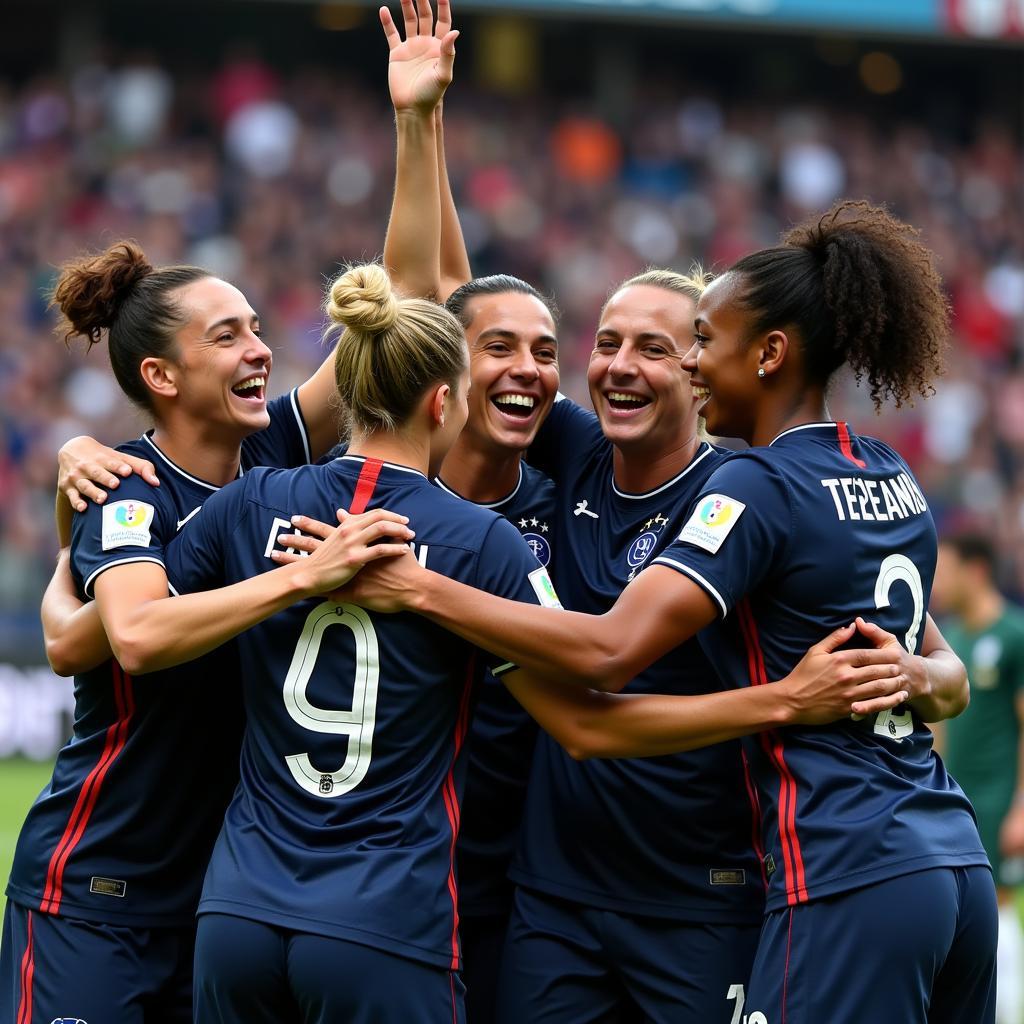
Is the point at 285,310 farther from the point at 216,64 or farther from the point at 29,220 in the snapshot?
the point at 216,64

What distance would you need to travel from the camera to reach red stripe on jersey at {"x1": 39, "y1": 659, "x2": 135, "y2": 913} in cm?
404

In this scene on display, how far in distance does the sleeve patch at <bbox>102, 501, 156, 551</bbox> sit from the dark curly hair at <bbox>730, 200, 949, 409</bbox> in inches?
62.1

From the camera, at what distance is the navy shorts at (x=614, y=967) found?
4.04 meters

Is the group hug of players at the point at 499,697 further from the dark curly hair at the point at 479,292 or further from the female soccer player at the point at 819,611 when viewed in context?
the dark curly hair at the point at 479,292

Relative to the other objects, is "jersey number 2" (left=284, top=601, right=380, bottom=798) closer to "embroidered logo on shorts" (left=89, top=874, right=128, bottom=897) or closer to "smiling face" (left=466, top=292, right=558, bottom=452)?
"embroidered logo on shorts" (left=89, top=874, right=128, bottom=897)

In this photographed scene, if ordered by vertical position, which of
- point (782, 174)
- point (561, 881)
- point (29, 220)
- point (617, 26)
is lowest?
point (561, 881)

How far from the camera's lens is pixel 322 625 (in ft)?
11.9

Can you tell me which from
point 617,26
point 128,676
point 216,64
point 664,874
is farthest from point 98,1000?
point 617,26

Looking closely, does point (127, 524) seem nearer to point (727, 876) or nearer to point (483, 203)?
point (727, 876)

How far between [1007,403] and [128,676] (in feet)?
53.8

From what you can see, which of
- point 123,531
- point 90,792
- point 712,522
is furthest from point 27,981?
point 712,522

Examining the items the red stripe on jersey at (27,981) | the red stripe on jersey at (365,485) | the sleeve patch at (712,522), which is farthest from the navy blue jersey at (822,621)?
the red stripe on jersey at (27,981)

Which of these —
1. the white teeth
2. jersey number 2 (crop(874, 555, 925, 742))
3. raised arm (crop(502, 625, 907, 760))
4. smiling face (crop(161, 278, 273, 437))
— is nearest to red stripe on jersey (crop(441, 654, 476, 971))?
raised arm (crop(502, 625, 907, 760))

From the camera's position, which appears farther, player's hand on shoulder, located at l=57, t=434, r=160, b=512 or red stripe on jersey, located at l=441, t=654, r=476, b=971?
player's hand on shoulder, located at l=57, t=434, r=160, b=512
